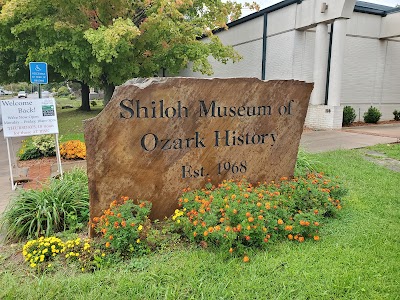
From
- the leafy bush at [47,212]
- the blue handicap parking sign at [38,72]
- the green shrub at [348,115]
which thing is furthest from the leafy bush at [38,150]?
the green shrub at [348,115]

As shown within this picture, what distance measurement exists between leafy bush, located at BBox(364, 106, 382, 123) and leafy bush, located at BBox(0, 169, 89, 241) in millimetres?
13986

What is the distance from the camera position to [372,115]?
48.4ft

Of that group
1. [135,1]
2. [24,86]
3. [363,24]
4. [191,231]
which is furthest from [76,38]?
[24,86]

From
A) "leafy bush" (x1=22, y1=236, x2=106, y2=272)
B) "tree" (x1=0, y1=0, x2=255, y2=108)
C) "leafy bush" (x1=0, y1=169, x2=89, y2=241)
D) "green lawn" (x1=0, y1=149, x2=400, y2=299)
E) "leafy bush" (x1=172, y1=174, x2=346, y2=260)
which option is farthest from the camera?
"tree" (x1=0, y1=0, x2=255, y2=108)

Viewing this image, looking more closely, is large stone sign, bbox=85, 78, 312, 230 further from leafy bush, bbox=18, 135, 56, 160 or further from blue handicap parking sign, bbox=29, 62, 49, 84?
blue handicap parking sign, bbox=29, 62, 49, 84

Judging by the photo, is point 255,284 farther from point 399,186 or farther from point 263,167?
point 399,186

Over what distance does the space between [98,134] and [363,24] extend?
48.3 feet

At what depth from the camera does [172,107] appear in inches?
147

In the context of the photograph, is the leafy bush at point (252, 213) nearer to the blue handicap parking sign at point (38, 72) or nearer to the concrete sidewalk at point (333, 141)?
the concrete sidewalk at point (333, 141)

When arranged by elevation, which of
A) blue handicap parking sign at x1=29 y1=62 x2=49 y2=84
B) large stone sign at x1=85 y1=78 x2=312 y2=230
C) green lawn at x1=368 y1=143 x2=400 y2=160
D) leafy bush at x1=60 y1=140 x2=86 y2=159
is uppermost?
blue handicap parking sign at x1=29 y1=62 x2=49 y2=84

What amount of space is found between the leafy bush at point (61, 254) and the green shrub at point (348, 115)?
1291 cm

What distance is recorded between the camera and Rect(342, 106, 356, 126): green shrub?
13.7 m

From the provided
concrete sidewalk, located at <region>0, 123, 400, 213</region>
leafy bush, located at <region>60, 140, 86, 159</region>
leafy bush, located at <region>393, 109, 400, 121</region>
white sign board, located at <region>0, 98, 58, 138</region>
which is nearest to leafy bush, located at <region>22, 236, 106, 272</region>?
white sign board, located at <region>0, 98, 58, 138</region>

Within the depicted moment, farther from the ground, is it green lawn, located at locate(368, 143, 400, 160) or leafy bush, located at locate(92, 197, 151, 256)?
leafy bush, located at locate(92, 197, 151, 256)
